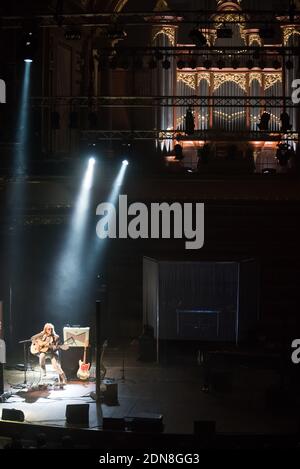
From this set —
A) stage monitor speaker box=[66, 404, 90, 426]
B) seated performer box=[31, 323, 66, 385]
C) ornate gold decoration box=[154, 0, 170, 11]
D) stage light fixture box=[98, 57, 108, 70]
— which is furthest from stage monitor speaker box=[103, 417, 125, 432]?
ornate gold decoration box=[154, 0, 170, 11]

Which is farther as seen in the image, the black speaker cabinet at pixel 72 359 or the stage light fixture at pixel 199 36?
the stage light fixture at pixel 199 36

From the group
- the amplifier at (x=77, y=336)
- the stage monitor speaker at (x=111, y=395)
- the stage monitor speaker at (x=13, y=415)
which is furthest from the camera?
the amplifier at (x=77, y=336)

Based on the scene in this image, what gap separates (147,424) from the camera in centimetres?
1095

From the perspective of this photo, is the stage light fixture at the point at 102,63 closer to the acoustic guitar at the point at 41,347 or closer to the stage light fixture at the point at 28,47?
the stage light fixture at the point at 28,47

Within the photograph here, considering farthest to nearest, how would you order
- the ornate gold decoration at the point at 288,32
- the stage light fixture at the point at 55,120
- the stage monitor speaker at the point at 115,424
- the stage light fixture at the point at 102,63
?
1. the ornate gold decoration at the point at 288,32
2. the stage light fixture at the point at 102,63
3. the stage light fixture at the point at 55,120
4. the stage monitor speaker at the point at 115,424

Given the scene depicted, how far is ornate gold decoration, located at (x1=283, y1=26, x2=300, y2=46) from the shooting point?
1809 centimetres

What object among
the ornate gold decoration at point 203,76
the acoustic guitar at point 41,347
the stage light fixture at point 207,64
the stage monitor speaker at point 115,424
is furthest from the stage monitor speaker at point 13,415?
the ornate gold decoration at point 203,76

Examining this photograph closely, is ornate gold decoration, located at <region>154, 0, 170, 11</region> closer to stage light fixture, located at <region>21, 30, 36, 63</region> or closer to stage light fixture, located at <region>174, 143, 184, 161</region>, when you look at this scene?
stage light fixture, located at <region>174, 143, 184, 161</region>

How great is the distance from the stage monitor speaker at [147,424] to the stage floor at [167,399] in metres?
0.33

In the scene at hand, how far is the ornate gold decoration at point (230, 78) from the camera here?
18.3 m

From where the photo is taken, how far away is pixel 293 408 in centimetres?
1261

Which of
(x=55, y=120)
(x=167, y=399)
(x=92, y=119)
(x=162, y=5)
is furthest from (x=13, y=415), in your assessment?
(x=162, y=5)

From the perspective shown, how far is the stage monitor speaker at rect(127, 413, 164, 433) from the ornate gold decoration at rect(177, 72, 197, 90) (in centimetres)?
896
